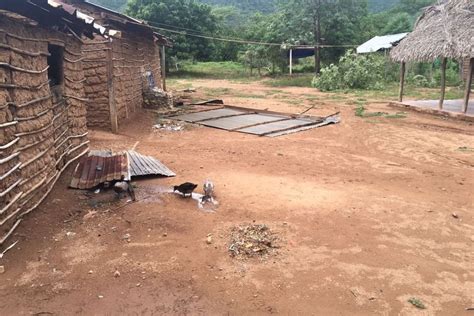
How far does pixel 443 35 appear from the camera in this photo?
14.0m

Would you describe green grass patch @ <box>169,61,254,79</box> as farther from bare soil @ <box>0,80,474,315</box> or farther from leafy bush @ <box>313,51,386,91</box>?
bare soil @ <box>0,80,474,315</box>

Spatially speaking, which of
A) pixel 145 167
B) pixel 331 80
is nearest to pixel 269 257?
pixel 145 167

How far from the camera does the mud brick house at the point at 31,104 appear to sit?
4.74m

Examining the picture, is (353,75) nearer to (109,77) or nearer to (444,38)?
(444,38)

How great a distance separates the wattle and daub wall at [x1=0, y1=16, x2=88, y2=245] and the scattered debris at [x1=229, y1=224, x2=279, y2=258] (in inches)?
98.1

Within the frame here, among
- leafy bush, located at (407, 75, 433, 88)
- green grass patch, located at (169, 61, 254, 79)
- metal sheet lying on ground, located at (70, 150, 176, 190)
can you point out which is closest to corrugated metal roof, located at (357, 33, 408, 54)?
leafy bush, located at (407, 75, 433, 88)

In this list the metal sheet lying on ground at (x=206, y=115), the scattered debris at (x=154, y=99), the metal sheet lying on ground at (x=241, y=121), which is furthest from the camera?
the scattered debris at (x=154, y=99)

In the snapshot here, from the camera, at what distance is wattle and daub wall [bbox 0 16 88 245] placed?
15.6 feet

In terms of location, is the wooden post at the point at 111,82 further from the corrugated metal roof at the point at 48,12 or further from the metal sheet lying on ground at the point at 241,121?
the corrugated metal roof at the point at 48,12

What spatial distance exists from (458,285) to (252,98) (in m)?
15.9

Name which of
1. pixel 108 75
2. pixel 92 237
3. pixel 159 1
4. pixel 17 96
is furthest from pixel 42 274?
pixel 159 1

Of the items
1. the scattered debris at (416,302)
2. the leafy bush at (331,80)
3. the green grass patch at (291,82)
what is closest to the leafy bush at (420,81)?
the leafy bush at (331,80)

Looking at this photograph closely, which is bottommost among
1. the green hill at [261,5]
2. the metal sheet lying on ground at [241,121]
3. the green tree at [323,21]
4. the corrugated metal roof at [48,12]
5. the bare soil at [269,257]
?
the bare soil at [269,257]

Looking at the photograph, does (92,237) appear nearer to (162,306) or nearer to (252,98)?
(162,306)
